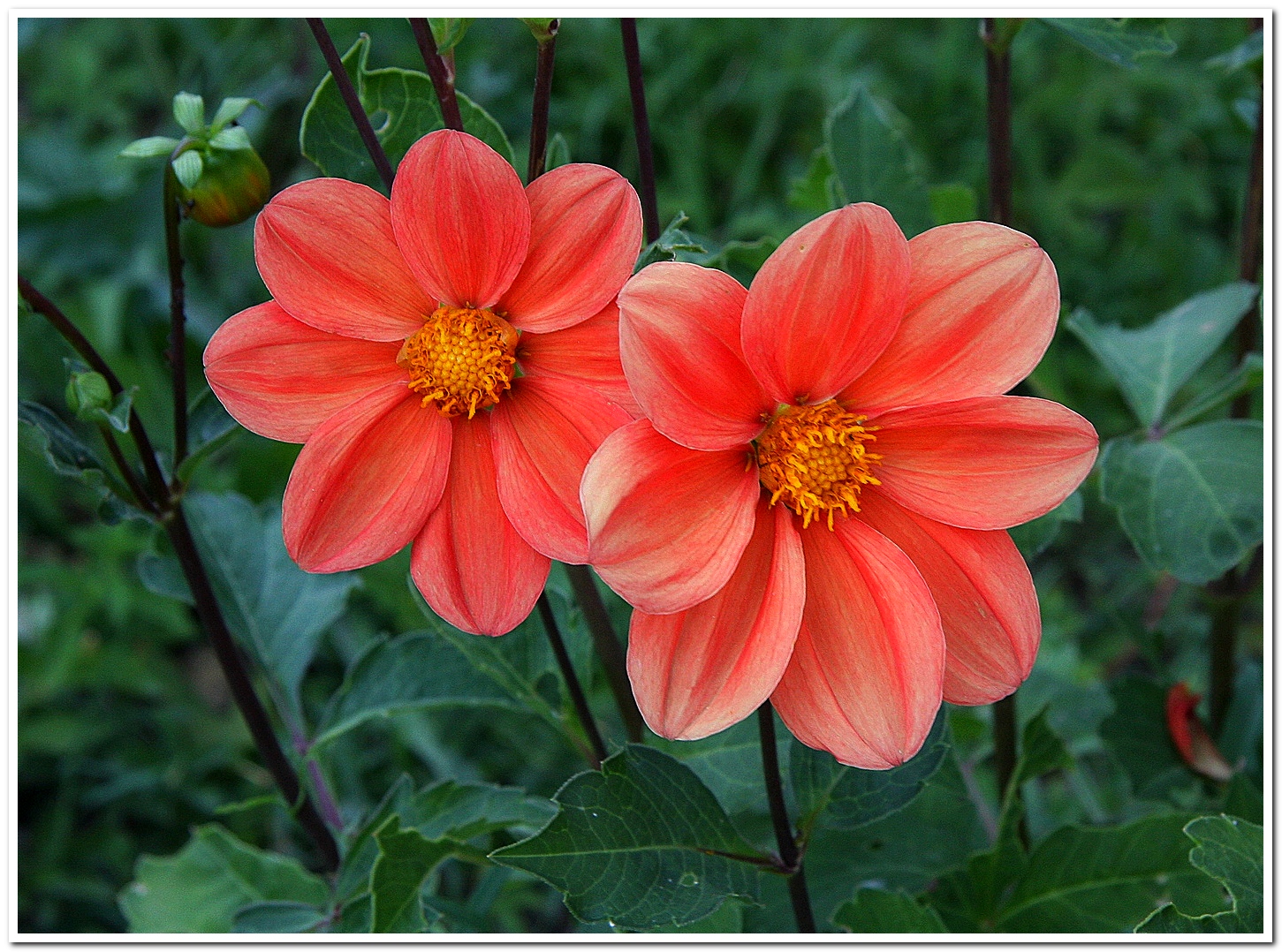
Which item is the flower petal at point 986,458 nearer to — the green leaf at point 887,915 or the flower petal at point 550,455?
the flower petal at point 550,455

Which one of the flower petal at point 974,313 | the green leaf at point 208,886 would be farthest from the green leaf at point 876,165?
the green leaf at point 208,886

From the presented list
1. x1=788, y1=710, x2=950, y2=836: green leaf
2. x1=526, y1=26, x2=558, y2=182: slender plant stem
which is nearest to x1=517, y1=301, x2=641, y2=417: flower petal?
x1=526, y1=26, x2=558, y2=182: slender plant stem

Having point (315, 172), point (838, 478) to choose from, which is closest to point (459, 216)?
point (838, 478)

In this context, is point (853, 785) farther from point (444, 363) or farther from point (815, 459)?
point (444, 363)

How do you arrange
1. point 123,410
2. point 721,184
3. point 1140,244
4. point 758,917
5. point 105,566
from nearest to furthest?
1. point 123,410
2. point 758,917
3. point 105,566
4. point 1140,244
5. point 721,184
